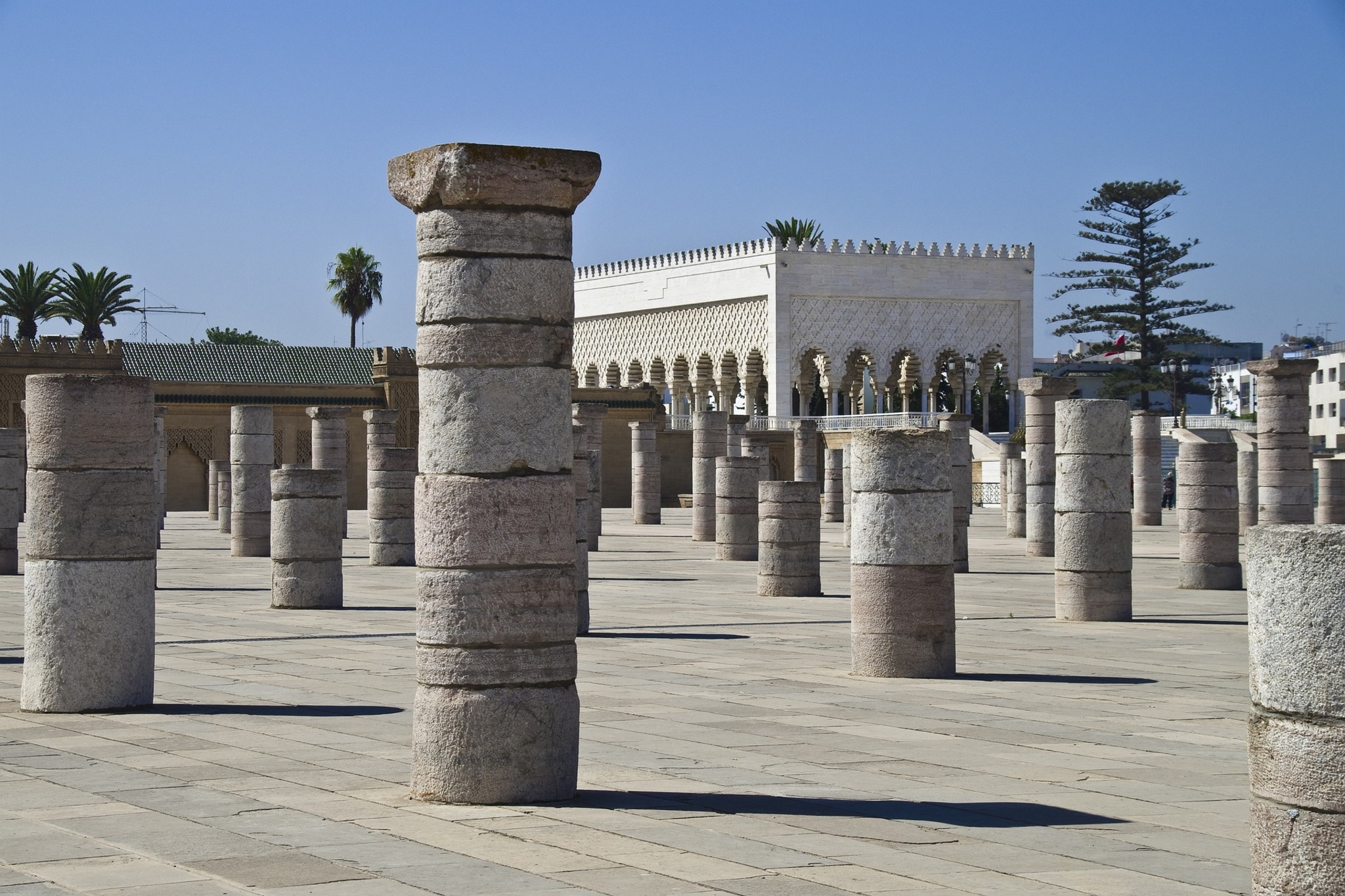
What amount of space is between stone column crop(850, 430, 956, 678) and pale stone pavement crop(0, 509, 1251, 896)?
24 centimetres

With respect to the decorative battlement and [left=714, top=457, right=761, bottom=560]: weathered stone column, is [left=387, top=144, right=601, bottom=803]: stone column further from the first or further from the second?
the decorative battlement

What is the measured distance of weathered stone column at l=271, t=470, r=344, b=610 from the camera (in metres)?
13.5

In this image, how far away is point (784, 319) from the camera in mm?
51938

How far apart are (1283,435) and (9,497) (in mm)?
12516

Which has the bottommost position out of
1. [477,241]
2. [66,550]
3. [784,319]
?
[66,550]

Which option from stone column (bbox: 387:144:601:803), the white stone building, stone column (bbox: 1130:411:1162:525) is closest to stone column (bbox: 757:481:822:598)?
stone column (bbox: 387:144:601:803)

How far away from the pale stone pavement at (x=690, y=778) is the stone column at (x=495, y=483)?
0.26m

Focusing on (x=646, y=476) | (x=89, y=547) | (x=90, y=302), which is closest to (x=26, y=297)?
(x=90, y=302)

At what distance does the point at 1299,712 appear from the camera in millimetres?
3785

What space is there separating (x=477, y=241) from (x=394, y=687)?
11.2 ft

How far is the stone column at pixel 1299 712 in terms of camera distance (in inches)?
146

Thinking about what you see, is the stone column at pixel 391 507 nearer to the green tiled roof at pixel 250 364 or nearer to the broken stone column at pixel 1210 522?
the broken stone column at pixel 1210 522

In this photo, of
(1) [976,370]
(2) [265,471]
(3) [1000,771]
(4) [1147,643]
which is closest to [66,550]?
(3) [1000,771]

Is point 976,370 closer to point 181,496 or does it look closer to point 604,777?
point 181,496
